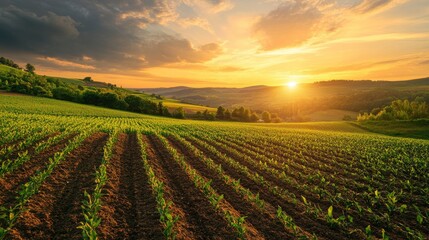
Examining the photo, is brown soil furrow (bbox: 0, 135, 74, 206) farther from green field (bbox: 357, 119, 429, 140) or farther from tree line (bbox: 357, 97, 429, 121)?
tree line (bbox: 357, 97, 429, 121)

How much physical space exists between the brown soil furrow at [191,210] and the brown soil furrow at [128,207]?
861 millimetres

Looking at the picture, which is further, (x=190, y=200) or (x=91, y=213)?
(x=190, y=200)

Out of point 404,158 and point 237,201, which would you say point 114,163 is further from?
point 404,158

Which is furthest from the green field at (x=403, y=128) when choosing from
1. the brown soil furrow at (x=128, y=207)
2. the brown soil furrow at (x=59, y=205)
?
the brown soil furrow at (x=59, y=205)

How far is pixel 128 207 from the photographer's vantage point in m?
8.84

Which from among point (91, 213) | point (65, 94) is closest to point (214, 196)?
point (91, 213)

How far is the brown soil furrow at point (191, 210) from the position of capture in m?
7.43

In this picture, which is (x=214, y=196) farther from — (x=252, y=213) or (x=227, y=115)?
(x=227, y=115)

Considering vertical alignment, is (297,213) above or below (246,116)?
above

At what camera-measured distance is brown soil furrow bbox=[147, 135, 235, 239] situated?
743 cm

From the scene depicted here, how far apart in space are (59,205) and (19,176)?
3754mm

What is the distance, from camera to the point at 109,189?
1016 cm

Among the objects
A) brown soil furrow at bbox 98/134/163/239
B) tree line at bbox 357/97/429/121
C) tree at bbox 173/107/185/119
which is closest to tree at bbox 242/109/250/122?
tree at bbox 173/107/185/119

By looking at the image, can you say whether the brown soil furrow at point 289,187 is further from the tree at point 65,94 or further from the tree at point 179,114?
the tree at point 65,94
